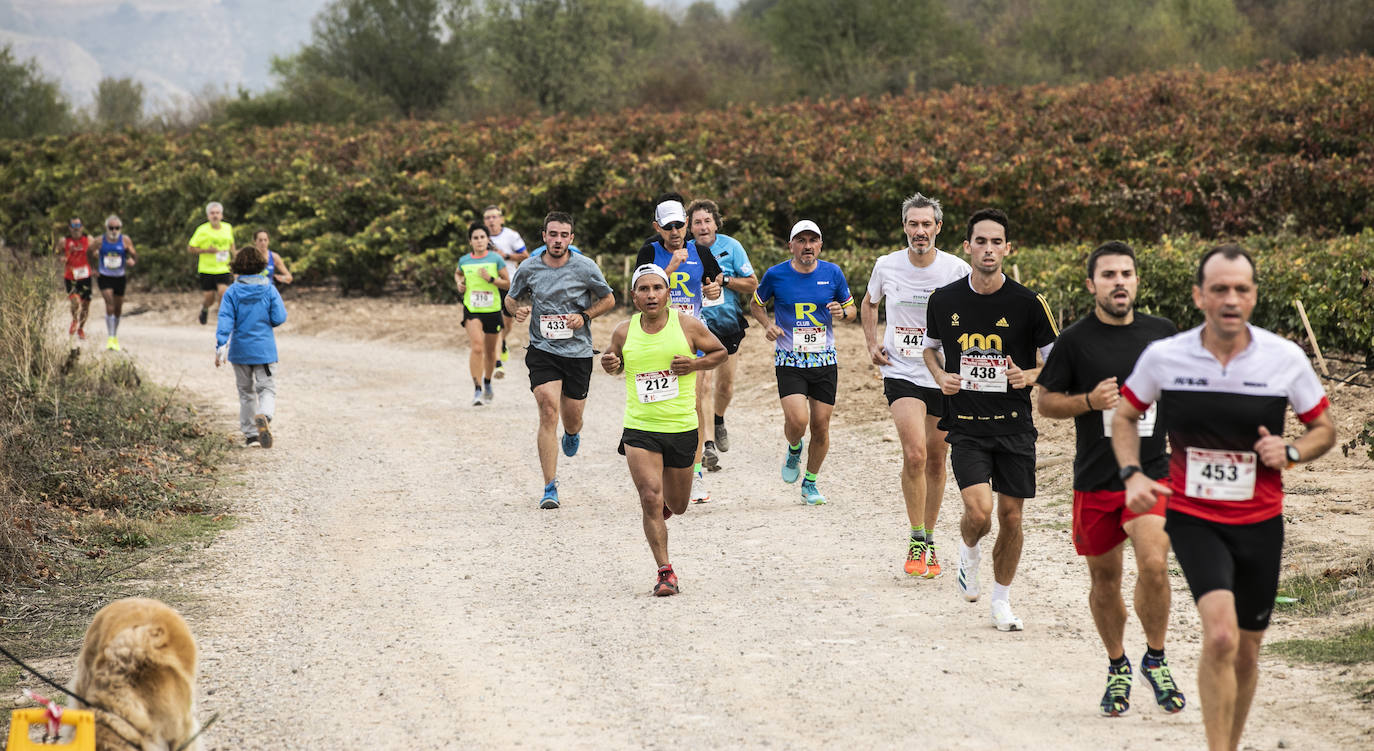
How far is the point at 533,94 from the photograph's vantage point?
4569cm

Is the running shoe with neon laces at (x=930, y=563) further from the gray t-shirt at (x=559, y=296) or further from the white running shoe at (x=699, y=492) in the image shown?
the gray t-shirt at (x=559, y=296)

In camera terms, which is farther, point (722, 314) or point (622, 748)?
point (722, 314)

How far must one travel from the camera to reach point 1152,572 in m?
5.22

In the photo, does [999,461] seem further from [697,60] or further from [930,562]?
[697,60]

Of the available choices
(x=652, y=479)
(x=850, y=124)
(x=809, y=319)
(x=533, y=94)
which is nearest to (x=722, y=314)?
(x=809, y=319)

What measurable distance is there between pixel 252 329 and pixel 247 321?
9 cm

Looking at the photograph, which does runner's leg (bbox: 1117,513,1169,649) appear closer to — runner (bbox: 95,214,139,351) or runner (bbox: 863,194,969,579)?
runner (bbox: 863,194,969,579)

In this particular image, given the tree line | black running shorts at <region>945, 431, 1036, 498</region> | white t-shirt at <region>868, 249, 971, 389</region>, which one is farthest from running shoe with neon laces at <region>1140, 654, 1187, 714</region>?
the tree line

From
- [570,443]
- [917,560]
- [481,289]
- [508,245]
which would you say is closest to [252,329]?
[481,289]

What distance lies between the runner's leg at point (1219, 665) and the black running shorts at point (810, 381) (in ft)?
16.6

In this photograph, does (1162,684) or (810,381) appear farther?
(810,381)

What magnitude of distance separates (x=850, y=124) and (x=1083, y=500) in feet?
69.8

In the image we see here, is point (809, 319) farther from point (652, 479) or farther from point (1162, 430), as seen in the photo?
point (1162, 430)

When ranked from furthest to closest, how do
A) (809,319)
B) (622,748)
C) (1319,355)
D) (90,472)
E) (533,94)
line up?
1. (533,94)
2. (1319,355)
3. (90,472)
4. (809,319)
5. (622,748)
